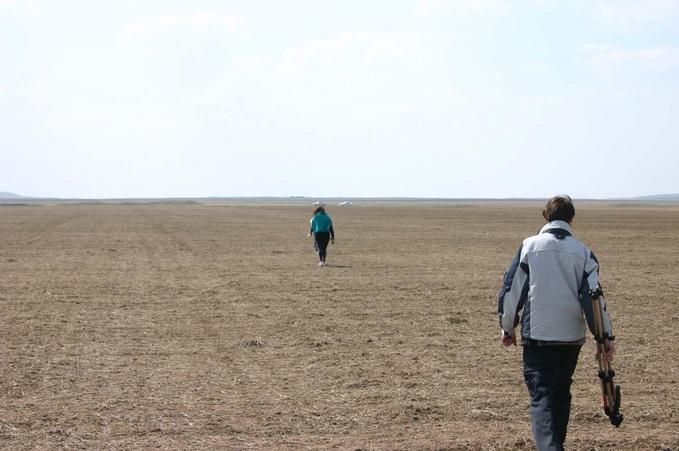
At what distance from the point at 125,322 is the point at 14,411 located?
17.1 ft

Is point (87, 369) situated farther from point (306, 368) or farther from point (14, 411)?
point (306, 368)

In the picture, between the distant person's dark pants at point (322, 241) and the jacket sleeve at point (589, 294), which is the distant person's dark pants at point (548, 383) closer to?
the jacket sleeve at point (589, 294)

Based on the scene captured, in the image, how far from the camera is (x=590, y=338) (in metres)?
11.4

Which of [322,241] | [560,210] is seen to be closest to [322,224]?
[322,241]

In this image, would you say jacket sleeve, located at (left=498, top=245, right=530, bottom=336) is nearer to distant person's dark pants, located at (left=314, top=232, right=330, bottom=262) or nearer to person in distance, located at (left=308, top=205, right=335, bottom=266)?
person in distance, located at (left=308, top=205, right=335, bottom=266)

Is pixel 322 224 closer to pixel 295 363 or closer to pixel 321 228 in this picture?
pixel 321 228

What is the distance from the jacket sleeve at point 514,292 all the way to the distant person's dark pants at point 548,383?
216mm

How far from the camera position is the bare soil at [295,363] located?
6930 millimetres

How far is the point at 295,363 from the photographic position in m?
9.70

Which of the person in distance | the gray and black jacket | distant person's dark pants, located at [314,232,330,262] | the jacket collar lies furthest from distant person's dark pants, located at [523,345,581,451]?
distant person's dark pants, located at [314,232,330,262]

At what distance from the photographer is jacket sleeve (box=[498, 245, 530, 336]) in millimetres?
5742

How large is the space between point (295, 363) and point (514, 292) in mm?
4415

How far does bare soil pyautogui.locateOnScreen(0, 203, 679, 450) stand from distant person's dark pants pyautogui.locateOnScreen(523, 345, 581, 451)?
0.89 m

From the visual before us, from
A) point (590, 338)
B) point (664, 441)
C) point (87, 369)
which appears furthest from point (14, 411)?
point (590, 338)
